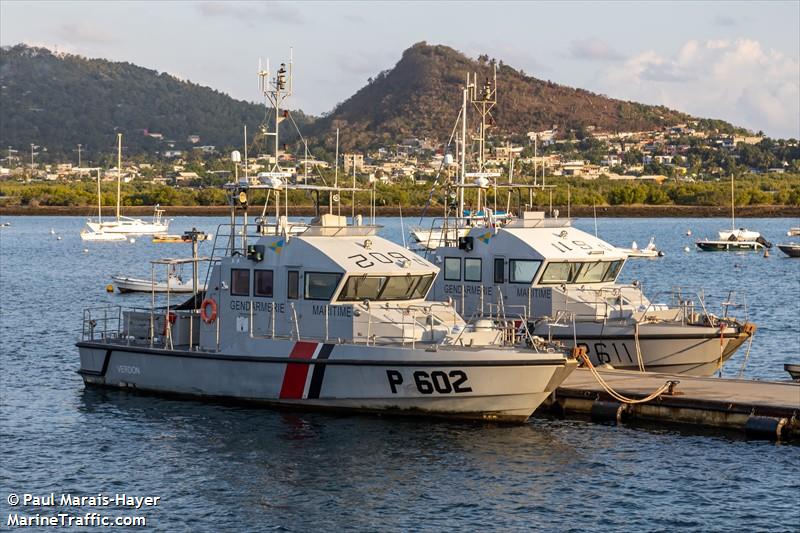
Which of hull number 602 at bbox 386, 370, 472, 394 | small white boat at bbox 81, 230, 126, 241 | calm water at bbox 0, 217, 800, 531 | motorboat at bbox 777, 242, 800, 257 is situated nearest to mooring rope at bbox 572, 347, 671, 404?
calm water at bbox 0, 217, 800, 531

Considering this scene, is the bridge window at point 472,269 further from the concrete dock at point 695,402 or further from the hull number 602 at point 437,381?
the hull number 602 at point 437,381

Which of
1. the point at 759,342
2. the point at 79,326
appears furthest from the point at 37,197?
the point at 759,342

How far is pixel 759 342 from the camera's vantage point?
40125 mm

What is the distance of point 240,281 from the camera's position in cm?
2644

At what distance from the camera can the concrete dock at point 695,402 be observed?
921 inches

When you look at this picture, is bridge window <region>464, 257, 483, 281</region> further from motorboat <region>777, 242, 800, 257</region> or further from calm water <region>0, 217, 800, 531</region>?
motorboat <region>777, 242, 800, 257</region>

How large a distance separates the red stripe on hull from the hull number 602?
167 centimetres

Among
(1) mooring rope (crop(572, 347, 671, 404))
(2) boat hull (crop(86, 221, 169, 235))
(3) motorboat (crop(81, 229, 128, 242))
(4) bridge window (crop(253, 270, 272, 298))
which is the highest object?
(4) bridge window (crop(253, 270, 272, 298))

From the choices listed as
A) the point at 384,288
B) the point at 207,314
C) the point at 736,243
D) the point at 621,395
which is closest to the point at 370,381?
the point at 384,288

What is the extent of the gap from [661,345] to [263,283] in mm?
8906

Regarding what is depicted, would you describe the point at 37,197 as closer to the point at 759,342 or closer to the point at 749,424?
the point at 759,342

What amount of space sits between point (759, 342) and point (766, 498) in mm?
20839

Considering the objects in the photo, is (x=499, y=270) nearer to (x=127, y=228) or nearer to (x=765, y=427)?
(x=765, y=427)

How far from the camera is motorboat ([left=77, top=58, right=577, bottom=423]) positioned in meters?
23.9
